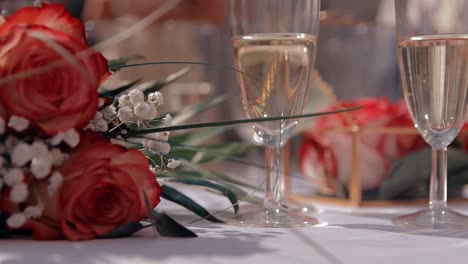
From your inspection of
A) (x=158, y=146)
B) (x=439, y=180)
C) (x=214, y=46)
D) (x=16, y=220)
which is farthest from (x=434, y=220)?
(x=214, y=46)

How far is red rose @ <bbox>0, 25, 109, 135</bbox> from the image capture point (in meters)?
0.51

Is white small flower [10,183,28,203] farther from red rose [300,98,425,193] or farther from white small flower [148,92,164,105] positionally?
red rose [300,98,425,193]

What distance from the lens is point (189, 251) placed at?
1.62 ft

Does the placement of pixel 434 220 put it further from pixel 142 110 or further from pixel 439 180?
pixel 142 110

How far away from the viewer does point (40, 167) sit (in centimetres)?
51

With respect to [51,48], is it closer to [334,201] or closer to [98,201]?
[98,201]

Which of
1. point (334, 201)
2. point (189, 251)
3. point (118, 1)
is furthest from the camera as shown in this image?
point (118, 1)

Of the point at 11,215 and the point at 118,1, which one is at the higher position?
the point at 118,1

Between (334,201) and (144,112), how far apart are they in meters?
0.37

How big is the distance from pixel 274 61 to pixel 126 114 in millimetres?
140

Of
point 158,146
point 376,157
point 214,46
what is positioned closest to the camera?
point 158,146

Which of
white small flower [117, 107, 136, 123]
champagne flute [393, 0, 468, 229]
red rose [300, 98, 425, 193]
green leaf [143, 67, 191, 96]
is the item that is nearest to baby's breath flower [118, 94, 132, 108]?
white small flower [117, 107, 136, 123]

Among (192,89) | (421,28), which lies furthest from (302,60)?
(192,89)

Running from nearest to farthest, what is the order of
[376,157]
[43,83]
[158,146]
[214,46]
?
[43,83], [158,146], [376,157], [214,46]
